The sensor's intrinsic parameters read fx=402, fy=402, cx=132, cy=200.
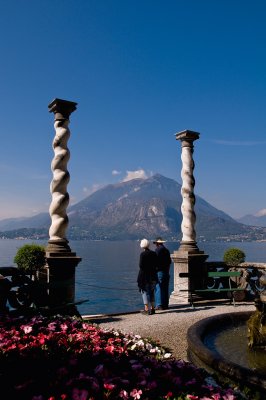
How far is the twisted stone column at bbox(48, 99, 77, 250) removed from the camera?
35.0ft

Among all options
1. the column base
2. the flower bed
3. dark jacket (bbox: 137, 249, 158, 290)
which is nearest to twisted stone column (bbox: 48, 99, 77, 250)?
the column base

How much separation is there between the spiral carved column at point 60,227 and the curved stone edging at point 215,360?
3.30m

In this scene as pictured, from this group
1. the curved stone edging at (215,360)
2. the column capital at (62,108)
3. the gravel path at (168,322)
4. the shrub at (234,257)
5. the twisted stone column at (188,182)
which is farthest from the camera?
the shrub at (234,257)

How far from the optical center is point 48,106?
1146 cm

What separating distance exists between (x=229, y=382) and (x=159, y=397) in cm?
138

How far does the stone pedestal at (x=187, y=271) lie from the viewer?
13.1 m

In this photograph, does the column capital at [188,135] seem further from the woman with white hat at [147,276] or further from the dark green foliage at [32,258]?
the dark green foliage at [32,258]

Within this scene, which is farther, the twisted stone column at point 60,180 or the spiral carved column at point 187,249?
the spiral carved column at point 187,249

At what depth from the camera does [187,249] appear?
13.5m

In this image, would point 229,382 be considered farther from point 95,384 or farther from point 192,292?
point 192,292

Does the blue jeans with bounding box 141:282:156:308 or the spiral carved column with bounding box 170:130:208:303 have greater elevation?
the spiral carved column with bounding box 170:130:208:303

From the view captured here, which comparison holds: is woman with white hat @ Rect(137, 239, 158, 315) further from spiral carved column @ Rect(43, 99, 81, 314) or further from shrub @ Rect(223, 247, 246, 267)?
shrub @ Rect(223, 247, 246, 267)

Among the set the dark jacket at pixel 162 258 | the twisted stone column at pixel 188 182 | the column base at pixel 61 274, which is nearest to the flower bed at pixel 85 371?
the column base at pixel 61 274

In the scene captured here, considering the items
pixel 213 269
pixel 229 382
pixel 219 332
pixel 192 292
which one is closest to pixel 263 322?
pixel 219 332
